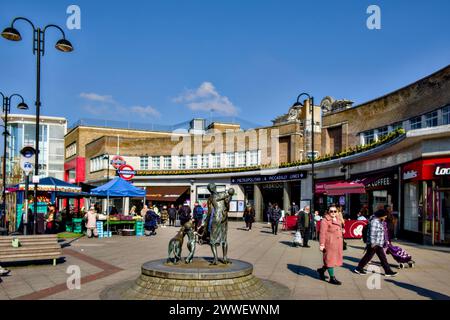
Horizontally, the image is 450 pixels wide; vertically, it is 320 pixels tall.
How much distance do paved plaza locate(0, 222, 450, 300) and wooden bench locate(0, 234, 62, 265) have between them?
11.9 inches

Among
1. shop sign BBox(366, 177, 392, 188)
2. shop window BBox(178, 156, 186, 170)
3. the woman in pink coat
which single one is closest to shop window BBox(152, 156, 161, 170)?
shop window BBox(178, 156, 186, 170)

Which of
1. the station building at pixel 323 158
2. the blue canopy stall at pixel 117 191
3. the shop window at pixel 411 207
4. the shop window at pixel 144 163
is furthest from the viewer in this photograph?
the shop window at pixel 144 163

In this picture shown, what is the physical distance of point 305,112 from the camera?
3575 centimetres

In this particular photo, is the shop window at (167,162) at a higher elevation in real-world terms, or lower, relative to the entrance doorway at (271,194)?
higher

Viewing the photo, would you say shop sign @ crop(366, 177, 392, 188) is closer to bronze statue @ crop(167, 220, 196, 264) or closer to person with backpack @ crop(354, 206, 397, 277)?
person with backpack @ crop(354, 206, 397, 277)

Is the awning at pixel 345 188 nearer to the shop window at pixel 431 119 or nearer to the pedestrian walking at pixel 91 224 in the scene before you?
the shop window at pixel 431 119

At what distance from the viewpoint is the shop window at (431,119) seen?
2042 centimetres

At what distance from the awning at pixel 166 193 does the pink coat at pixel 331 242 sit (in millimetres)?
31146

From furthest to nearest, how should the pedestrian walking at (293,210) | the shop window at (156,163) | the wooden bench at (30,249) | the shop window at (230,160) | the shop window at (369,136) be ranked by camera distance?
the shop window at (156,163) → the shop window at (230,160) → the pedestrian walking at (293,210) → the shop window at (369,136) → the wooden bench at (30,249)

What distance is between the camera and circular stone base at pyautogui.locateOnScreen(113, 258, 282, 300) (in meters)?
7.28

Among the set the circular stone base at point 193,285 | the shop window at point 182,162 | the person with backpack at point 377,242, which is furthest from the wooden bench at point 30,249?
the shop window at point 182,162

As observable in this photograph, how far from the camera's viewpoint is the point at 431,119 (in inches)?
818

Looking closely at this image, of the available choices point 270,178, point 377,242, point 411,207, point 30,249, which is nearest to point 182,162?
point 270,178

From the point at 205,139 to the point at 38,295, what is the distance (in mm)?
33258
